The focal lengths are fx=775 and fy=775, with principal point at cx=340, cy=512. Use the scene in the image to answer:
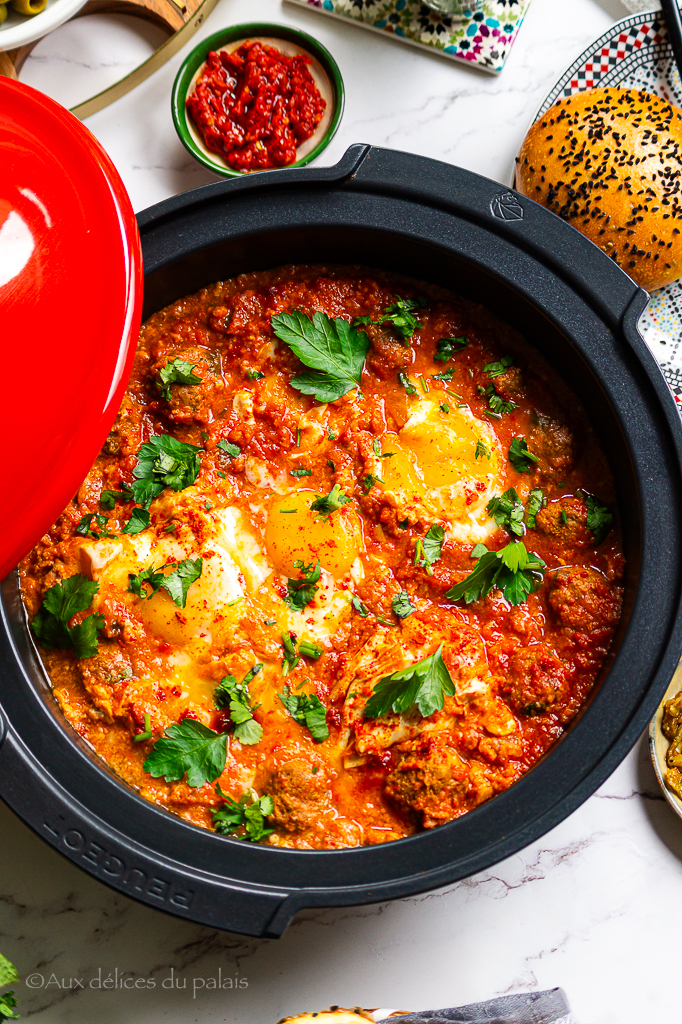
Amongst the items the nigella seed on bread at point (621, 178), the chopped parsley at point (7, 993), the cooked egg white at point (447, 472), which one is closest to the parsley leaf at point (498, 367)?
the cooked egg white at point (447, 472)

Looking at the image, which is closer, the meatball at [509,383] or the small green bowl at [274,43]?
the meatball at [509,383]

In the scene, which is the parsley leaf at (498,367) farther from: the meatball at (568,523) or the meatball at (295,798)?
the meatball at (295,798)

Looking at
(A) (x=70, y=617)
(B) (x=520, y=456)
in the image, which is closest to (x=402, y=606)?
(B) (x=520, y=456)

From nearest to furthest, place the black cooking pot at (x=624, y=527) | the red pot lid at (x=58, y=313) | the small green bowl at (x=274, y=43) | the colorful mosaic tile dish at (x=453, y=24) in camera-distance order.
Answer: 1. the red pot lid at (x=58, y=313)
2. the black cooking pot at (x=624, y=527)
3. the small green bowl at (x=274, y=43)
4. the colorful mosaic tile dish at (x=453, y=24)

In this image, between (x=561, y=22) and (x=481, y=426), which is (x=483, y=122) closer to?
(x=561, y=22)

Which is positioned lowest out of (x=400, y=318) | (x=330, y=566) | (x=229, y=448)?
(x=330, y=566)

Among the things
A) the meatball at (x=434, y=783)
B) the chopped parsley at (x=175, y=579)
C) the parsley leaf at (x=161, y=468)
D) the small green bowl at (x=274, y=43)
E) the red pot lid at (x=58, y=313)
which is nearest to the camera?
the red pot lid at (x=58, y=313)

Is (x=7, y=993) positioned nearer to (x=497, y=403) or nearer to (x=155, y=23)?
(x=497, y=403)
